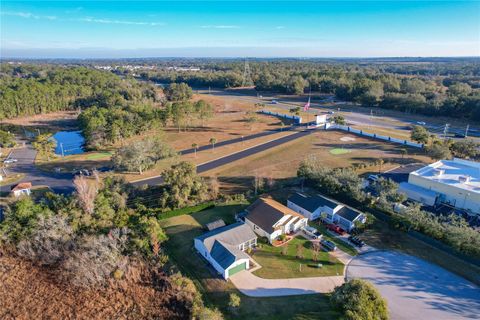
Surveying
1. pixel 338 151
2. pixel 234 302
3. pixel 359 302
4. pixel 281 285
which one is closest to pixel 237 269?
pixel 281 285

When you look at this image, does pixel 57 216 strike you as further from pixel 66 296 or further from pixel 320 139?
pixel 320 139

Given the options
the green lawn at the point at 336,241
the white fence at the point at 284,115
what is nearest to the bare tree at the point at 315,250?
the green lawn at the point at 336,241

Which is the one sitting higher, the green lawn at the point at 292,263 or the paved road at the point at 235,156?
the paved road at the point at 235,156

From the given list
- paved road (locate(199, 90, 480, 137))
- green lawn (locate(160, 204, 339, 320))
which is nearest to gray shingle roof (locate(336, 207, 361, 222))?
green lawn (locate(160, 204, 339, 320))

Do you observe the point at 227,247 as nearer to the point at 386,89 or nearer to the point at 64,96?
the point at 64,96

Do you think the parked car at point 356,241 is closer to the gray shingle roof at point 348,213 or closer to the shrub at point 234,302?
the gray shingle roof at point 348,213
